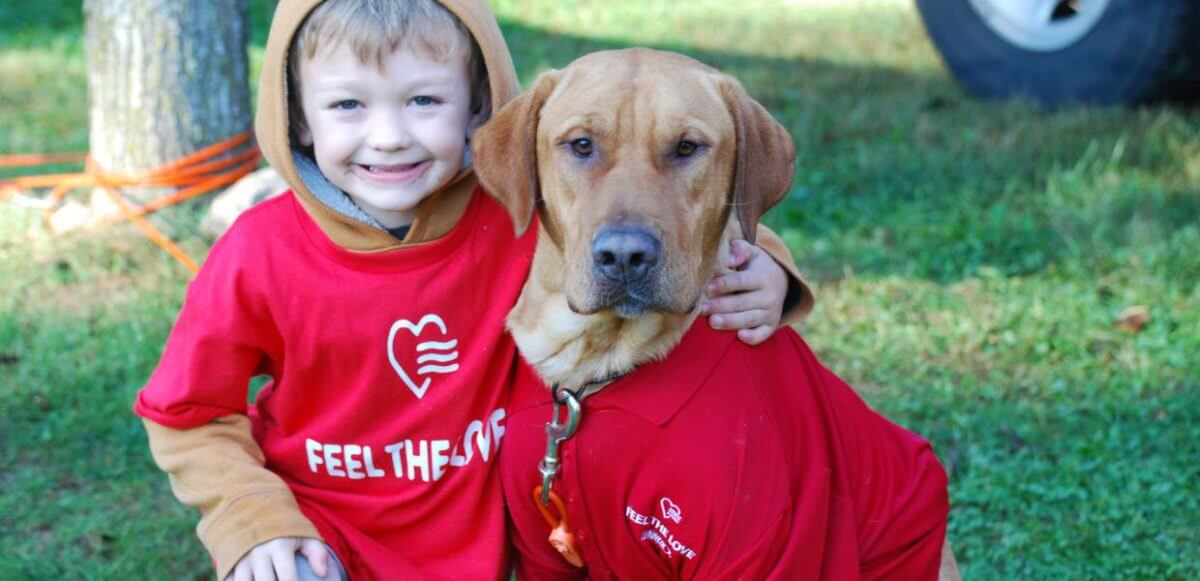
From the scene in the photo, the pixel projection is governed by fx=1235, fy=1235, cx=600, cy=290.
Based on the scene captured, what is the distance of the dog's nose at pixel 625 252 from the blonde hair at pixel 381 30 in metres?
0.68

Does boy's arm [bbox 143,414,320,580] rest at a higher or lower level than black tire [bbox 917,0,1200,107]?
higher

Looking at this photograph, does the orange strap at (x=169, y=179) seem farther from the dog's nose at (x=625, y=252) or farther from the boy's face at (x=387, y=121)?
the dog's nose at (x=625, y=252)

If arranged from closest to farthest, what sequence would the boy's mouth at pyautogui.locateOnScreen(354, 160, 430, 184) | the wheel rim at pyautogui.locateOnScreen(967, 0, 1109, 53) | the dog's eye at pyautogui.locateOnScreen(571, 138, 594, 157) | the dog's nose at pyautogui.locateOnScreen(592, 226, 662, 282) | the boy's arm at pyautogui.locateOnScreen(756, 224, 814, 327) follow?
1. the dog's nose at pyautogui.locateOnScreen(592, 226, 662, 282)
2. the dog's eye at pyautogui.locateOnScreen(571, 138, 594, 157)
3. the boy's mouth at pyautogui.locateOnScreen(354, 160, 430, 184)
4. the boy's arm at pyautogui.locateOnScreen(756, 224, 814, 327)
5. the wheel rim at pyautogui.locateOnScreen(967, 0, 1109, 53)

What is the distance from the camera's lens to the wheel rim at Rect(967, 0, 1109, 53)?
6.95m

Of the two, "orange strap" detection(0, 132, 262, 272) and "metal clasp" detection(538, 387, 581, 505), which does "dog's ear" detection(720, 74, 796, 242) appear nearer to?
"metal clasp" detection(538, 387, 581, 505)

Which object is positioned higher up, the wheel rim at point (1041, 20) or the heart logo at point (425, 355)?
the heart logo at point (425, 355)

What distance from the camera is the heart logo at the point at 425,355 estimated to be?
3.13 meters

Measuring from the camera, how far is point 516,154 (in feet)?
9.71

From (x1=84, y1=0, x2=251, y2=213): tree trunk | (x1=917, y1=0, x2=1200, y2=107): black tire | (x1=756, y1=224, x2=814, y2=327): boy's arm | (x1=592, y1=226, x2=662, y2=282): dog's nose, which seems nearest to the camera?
(x1=592, y1=226, x2=662, y2=282): dog's nose

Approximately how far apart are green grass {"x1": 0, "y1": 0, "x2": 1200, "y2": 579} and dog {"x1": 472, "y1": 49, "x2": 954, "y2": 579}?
1.10 m

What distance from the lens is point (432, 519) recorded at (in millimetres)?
3316

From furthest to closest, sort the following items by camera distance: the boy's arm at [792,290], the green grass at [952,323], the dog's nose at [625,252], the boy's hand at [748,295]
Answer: the green grass at [952,323]
the boy's arm at [792,290]
the boy's hand at [748,295]
the dog's nose at [625,252]

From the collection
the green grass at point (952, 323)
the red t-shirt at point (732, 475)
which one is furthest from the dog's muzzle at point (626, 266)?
the green grass at point (952, 323)

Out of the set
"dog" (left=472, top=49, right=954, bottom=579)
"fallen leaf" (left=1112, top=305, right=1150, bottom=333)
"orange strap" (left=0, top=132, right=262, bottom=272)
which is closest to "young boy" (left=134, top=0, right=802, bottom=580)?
"dog" (left=472, top=49, right=954, bottom=579)
